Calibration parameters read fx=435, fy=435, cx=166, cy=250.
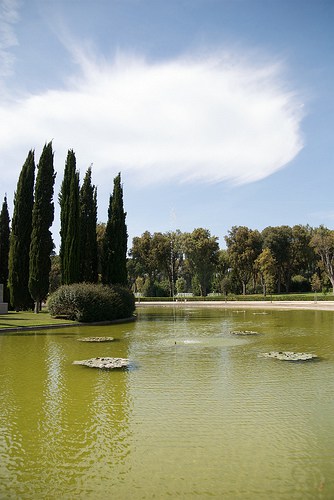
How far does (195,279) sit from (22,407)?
55009mm

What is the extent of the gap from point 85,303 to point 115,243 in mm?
7924

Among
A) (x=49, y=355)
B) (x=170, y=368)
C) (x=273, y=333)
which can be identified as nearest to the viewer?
(x=170, y=368)

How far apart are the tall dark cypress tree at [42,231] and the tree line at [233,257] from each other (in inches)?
1185

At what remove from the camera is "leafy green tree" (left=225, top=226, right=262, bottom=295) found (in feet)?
192

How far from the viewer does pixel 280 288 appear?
2505 inches

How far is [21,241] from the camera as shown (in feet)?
93.0

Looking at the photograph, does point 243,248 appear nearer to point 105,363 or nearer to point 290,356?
point 290,356

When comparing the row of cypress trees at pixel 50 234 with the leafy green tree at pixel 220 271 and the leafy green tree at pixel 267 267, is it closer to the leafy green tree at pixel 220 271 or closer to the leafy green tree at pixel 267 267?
the leafy green tree at pixel 267 267

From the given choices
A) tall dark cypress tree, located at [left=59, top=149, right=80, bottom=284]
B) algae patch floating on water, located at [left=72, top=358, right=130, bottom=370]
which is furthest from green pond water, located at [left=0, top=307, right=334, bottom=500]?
tall dark cypress tree, located at [left=59, top=149, right=80, bottom=284]

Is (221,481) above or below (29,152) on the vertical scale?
below

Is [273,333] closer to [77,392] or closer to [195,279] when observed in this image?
[77,392]

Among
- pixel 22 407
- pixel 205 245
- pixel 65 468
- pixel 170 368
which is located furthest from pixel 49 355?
pixel 205 245

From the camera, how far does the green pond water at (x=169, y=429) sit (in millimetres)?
4312

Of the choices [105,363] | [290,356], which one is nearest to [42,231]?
[105,363]
